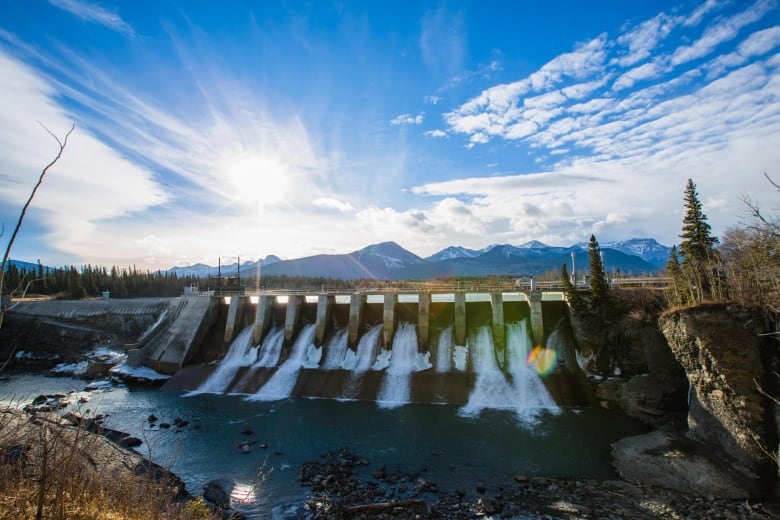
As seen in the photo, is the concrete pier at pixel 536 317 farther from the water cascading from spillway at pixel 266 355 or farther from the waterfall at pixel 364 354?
the water cascading from spillway at pixel 266 355

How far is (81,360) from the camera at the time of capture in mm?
44719

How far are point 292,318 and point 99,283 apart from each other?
224ft

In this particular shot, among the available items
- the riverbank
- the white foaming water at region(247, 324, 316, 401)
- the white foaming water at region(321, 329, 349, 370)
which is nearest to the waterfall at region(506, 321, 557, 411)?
the riverbank

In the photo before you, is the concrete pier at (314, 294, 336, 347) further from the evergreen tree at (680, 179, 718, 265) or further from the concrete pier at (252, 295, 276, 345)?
the evergreen tree at (680, 179, 718, 265)

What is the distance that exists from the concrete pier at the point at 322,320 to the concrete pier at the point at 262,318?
198 inches

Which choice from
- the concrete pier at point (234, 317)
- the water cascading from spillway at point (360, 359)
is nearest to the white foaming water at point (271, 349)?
the concrete pier at point (234, 317)

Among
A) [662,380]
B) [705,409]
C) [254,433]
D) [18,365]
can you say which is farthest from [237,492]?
[18,365]

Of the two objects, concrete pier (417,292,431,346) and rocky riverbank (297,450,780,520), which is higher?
concrete pier (417,292,431,346)

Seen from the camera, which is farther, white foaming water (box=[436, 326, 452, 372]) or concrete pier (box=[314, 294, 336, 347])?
concrete pier (box=[314, 294, 336, 347])

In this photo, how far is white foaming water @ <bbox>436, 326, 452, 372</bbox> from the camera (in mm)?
31005

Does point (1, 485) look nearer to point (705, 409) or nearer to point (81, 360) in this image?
point (705, 409)

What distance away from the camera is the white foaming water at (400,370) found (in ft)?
95.8

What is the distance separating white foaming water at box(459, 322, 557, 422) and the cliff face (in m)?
8.30

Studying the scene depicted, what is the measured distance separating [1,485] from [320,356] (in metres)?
27.0
